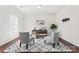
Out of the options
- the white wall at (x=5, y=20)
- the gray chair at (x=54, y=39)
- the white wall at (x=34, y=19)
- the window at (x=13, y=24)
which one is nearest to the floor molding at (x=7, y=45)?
the white wall at (x=5, y=20)

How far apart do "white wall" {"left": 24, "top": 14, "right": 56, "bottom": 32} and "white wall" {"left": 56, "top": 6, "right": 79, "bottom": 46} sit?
198 millimetres

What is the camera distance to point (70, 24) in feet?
7.91

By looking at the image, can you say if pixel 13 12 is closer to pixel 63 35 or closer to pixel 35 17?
pixel 35 17

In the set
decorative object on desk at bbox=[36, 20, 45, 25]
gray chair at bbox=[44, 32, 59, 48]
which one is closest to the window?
decorative object on desk at bbox=[36, 20, 45, 25]

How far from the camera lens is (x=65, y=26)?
8.09ft

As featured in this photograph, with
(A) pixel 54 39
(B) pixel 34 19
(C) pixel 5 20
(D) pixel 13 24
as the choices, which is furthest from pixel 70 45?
(C) pixel 5 20

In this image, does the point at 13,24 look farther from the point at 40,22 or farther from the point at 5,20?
the point at 40,22

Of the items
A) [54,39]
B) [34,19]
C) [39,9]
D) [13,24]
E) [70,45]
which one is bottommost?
[70,45]

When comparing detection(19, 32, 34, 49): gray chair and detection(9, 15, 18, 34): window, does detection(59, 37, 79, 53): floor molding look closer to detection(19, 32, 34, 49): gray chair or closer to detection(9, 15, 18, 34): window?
detection(19, 32, 34, 49): gray chair

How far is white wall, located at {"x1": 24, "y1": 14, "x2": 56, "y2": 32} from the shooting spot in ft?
7.59

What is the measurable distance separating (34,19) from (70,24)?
0.97 m
